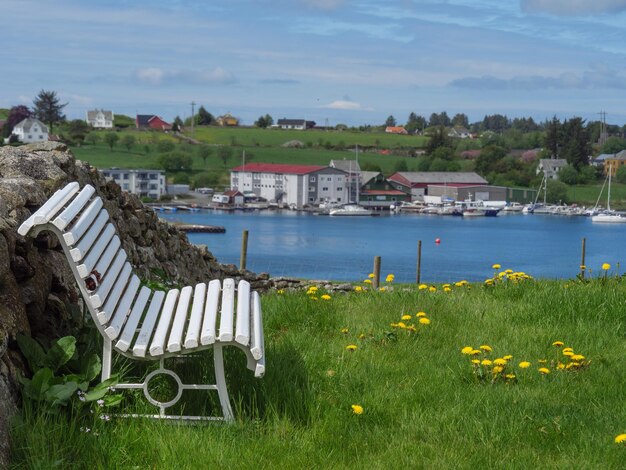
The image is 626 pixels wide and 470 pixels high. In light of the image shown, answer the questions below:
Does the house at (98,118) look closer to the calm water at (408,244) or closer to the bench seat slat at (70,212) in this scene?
the calm water at (408,244)

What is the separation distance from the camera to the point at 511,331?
5469mm

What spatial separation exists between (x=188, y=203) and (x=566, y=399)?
10121 centimetres

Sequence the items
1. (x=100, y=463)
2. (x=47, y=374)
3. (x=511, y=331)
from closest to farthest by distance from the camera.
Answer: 1. (x=100, y=463)
2. (x=47, y=374)
3. (x=511, y=331)

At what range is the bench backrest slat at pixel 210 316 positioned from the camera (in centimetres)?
354

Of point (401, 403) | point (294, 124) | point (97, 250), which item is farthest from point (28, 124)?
point (401, 403)

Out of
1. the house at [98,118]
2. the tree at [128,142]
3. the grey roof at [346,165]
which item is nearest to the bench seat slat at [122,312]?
the grey roof at [346,165]

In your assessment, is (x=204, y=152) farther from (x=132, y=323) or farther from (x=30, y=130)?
(x=132, y=323)

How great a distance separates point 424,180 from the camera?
12269cm

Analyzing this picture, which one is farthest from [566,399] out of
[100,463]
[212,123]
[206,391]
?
[212,123]

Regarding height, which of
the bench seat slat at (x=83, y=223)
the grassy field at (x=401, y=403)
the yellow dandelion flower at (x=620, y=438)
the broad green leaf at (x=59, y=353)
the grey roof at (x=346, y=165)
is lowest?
the grey roof at (x=346, y=165)

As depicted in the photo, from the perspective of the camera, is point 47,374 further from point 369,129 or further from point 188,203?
point 369,129

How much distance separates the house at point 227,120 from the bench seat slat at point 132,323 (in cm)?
16658

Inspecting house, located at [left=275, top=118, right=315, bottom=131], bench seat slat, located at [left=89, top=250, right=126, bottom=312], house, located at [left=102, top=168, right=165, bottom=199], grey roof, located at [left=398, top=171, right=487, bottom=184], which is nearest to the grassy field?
bench seat slat, located at [left=89, top=250, right=126, bottom=312]

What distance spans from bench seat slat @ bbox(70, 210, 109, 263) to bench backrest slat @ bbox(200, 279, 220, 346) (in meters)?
0.58
